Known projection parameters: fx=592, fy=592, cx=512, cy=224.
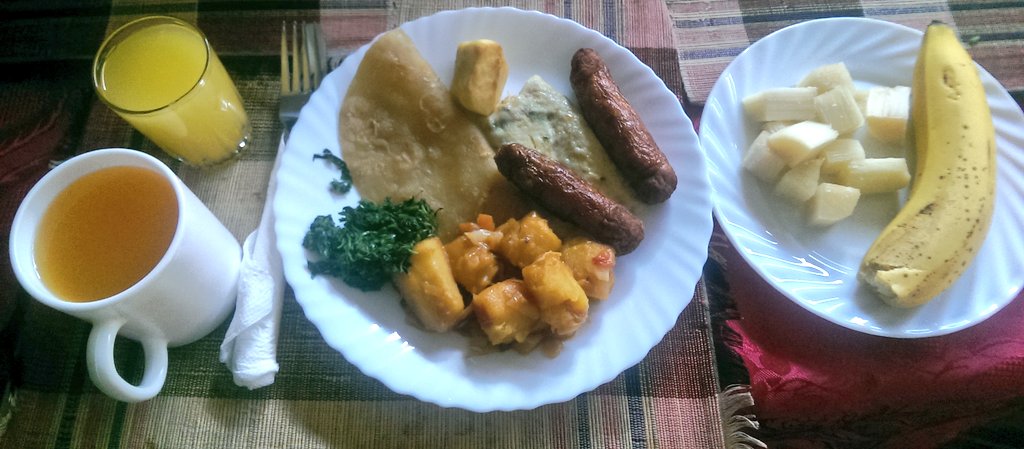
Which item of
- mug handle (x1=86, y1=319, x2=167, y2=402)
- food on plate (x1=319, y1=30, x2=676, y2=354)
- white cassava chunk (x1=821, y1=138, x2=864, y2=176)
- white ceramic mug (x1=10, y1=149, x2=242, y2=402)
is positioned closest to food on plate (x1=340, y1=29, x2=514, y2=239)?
food on plate (x1=319, y1=30, x2=676, y2=354)

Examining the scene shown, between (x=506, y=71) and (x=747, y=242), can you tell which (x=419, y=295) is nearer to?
(x=506, y=71)

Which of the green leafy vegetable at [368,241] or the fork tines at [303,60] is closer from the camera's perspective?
the green leafy vegetable at [368,241]

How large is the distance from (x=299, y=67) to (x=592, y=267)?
95 centimetres

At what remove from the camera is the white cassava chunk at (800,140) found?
1.50m

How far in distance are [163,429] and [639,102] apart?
135 cm

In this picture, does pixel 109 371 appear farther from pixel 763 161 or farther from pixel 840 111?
pixel 840 111

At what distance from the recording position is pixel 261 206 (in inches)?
57.4

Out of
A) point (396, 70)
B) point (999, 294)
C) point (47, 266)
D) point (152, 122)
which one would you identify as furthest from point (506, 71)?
point (999, 294)

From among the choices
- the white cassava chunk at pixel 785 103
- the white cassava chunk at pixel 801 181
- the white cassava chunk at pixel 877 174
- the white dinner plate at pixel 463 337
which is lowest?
the white dinner plate at pixel 463 337

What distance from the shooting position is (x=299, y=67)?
158cm

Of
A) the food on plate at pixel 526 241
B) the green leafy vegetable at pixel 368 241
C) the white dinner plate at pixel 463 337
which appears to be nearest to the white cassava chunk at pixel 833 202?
the white dinner plate at pixel 463 337

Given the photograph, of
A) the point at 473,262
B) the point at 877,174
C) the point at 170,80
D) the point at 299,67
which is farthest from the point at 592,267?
the point at 170,80

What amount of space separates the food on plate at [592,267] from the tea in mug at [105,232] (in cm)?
80

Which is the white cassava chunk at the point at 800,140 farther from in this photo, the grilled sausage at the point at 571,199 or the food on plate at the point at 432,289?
the food on plate at the point at 432,289
